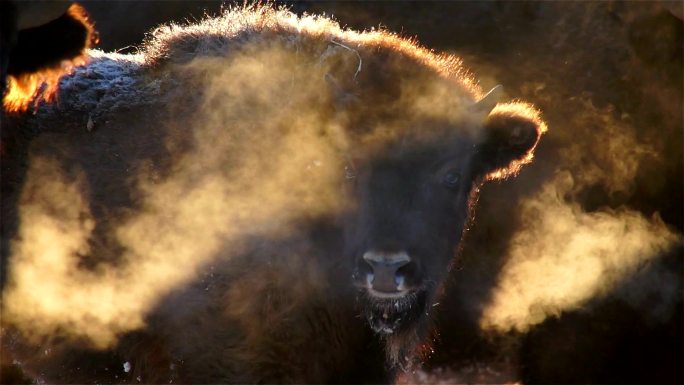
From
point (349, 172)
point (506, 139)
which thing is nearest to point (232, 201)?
point (349, 172)

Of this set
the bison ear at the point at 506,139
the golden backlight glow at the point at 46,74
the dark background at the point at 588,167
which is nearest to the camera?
the golden backlight glow at the point at 46,74

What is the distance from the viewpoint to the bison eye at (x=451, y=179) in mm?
4641

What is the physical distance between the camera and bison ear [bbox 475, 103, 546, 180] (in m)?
4.95

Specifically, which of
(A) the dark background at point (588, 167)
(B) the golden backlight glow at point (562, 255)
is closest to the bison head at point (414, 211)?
(A) the dark background at point (588, 167)

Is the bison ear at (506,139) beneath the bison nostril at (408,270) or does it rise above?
above

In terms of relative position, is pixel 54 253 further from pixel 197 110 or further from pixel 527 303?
pixel 527 303

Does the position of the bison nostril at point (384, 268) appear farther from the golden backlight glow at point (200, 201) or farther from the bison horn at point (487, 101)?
the bison horn at point (487, 101)


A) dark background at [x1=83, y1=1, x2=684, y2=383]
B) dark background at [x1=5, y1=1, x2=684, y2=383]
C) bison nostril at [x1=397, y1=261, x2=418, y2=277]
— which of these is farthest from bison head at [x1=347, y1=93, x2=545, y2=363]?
dark background at [x1=5, y1=1, x2=684, y2=383]

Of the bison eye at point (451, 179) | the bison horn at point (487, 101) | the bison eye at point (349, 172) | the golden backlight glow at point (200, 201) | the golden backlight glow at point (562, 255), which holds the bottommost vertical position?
the golden backlight glow at point (562, 255)

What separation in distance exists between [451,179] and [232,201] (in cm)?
119

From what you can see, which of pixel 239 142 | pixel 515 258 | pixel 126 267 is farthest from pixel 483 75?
pixel 126 267

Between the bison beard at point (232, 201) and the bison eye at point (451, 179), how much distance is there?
0.02 m

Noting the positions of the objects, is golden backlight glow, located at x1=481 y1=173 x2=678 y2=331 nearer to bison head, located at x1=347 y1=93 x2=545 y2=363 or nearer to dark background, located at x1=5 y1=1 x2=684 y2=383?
dark background, located at x1=5 y1=1 x2=684 y2=383

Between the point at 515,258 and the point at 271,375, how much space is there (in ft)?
11.0
